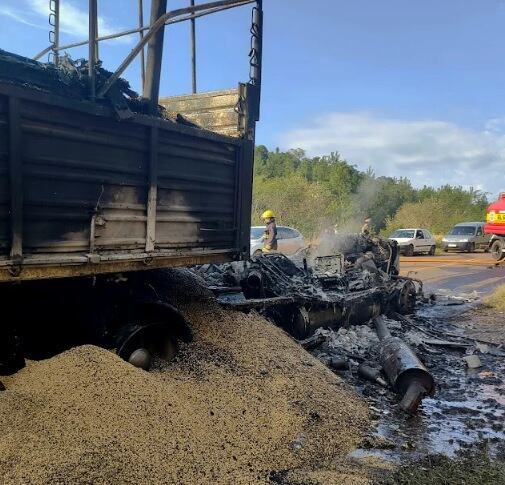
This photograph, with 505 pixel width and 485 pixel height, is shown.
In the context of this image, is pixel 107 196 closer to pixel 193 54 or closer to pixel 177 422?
pixel 177 422

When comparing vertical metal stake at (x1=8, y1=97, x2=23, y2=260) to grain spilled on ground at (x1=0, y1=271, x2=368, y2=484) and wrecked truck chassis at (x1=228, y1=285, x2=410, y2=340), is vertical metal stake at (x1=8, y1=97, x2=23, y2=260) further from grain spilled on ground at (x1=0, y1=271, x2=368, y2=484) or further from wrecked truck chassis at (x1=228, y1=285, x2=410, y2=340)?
wrecked truck chassis at (x1=228, y1=285, x2=410, y2=340)

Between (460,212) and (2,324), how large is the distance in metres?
43.8

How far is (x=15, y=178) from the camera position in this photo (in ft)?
9.55

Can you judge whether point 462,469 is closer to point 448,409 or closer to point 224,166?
point 448,409

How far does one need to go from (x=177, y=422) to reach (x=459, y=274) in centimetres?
1490

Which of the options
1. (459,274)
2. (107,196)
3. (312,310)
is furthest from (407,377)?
(459,274)

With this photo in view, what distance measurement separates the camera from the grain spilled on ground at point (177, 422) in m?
2.85

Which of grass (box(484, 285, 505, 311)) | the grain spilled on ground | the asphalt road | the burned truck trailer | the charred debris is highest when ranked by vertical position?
the charred debris

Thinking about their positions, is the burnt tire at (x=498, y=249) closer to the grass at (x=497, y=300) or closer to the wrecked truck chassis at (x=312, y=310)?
the grass at (x=497, y=300)

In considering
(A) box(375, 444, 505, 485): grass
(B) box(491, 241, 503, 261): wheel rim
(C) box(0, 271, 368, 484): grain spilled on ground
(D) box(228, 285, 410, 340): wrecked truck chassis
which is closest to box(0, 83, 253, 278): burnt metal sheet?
(C) box(0, 271, 368, 484): grain spilled on ground

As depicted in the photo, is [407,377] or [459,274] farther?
[459,274]

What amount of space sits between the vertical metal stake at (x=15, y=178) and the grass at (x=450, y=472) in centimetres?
259

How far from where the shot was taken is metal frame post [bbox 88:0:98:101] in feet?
11.3

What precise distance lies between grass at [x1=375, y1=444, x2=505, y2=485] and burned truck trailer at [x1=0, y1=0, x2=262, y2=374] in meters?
2.00
